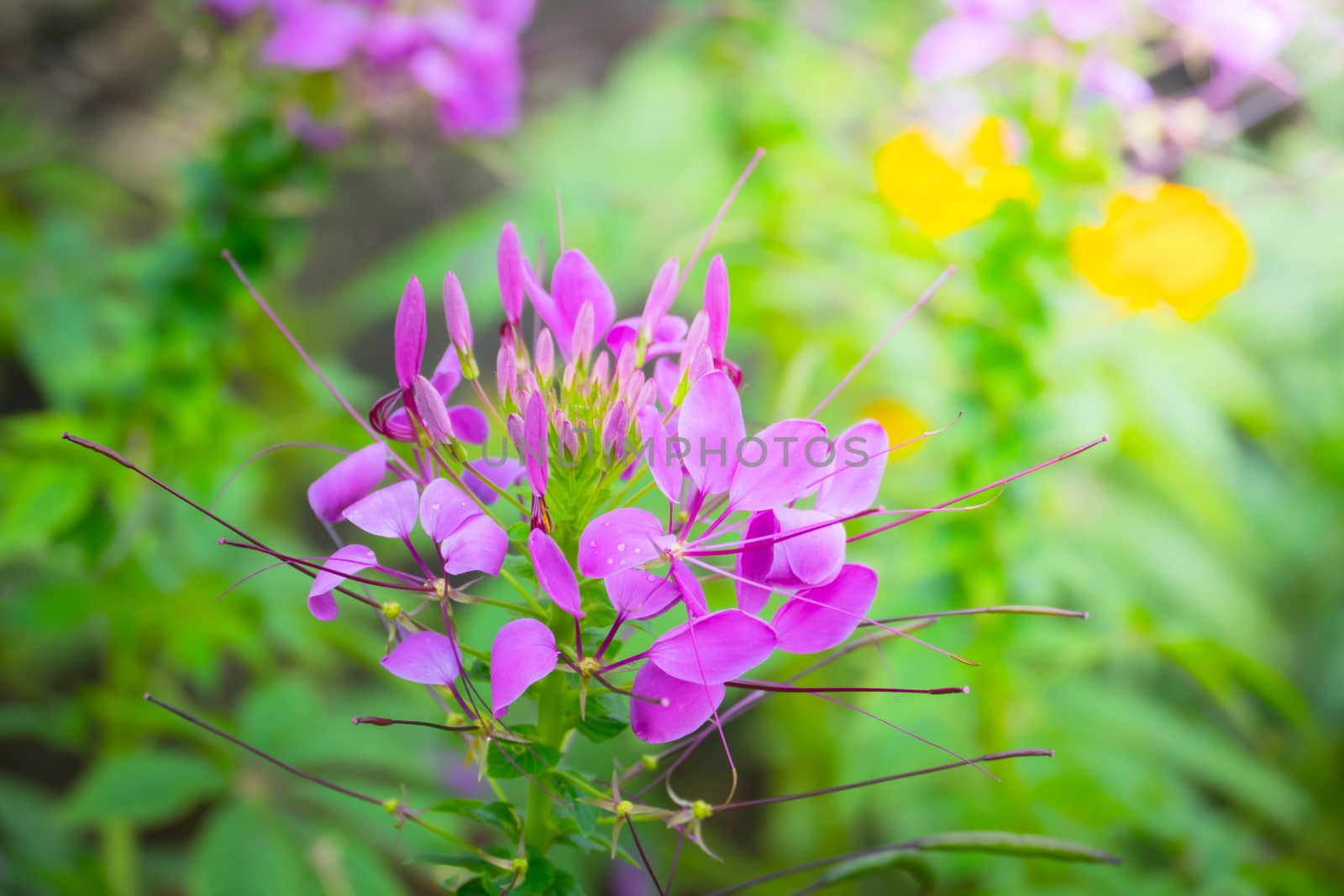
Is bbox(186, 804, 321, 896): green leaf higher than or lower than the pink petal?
lower

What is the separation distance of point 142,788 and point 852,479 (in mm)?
686

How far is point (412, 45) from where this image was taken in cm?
89

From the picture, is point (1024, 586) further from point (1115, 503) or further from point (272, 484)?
point (272, 484)

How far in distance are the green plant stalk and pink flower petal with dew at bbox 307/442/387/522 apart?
11cm

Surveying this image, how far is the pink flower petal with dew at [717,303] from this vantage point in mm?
423

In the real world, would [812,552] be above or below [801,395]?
above

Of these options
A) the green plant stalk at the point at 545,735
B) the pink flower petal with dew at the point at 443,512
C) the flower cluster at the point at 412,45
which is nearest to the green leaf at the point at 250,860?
the green plant stalk at the point at 545,735

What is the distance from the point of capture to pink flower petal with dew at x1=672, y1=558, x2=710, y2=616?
1.25 feet

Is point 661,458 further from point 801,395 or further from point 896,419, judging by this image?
point 896,419

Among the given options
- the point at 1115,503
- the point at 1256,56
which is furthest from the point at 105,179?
the point at 1115,503

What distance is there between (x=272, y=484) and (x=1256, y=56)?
4.60 ft

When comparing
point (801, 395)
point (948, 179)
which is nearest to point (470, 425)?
point (801, 395)

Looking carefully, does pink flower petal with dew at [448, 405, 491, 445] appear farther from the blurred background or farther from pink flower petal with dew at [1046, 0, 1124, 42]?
pink flower petal with dew at [1046, 0, 1124, 42]

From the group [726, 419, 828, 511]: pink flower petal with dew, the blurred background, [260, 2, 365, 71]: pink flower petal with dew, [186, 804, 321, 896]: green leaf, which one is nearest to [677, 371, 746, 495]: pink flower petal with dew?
[726, 419, 828, 511]: pink flower petal with dew
